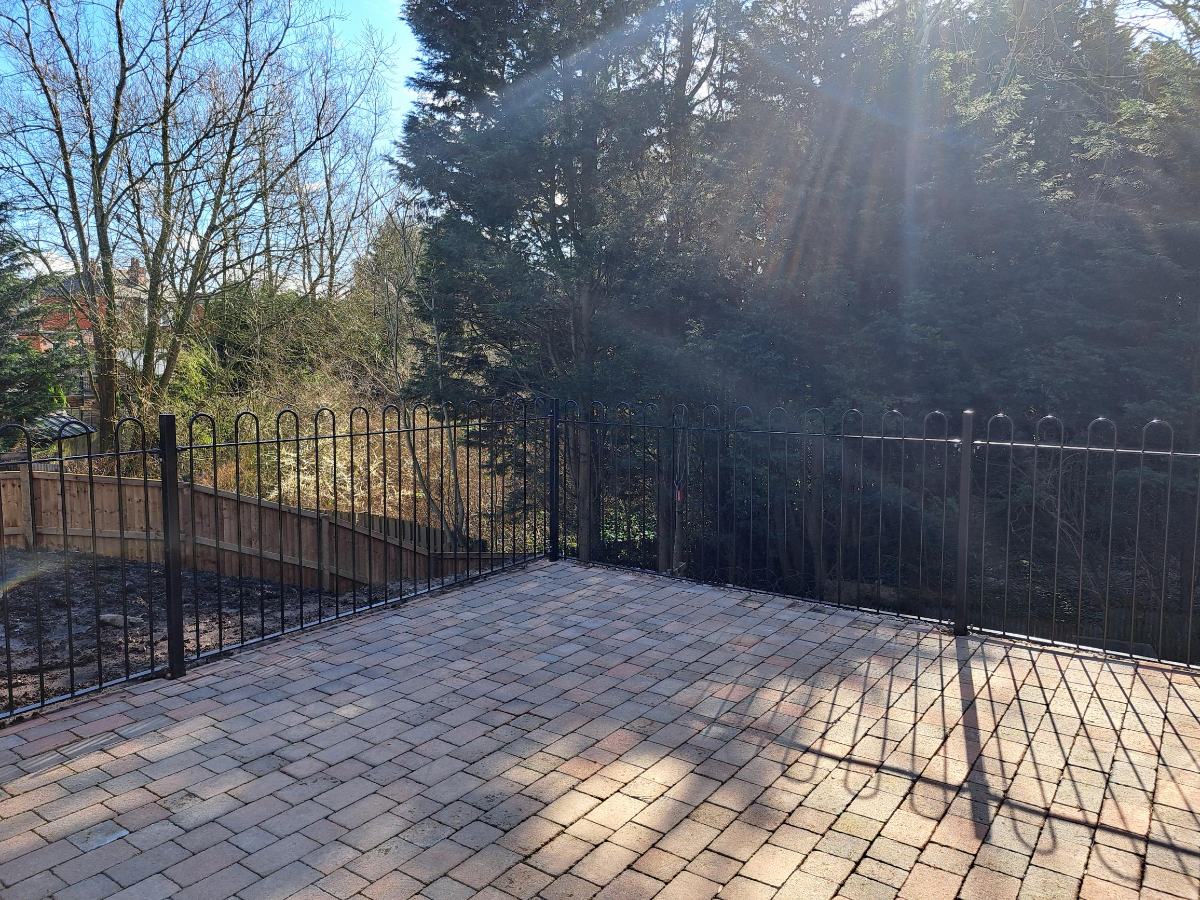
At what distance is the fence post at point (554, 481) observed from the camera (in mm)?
7500

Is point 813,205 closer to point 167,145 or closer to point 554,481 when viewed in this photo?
point 554,481

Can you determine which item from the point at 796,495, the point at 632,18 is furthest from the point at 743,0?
the point at 796,495

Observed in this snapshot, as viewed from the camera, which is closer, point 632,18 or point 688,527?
point 688,527

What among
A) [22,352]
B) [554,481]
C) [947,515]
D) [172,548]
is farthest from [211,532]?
[947,515]

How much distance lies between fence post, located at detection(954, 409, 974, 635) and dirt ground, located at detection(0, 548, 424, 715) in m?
3.96

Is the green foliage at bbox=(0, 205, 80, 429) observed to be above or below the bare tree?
below

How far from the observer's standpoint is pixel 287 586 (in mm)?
10672

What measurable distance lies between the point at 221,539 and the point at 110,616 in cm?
312

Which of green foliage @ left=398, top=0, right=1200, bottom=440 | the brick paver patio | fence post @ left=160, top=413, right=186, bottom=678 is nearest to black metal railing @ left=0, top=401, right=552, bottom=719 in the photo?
fence post @ left=160, top=413, right=186, bottom=678

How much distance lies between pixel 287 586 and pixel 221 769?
7.47 m

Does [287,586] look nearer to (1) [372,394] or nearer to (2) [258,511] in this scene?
(2) [258,511]

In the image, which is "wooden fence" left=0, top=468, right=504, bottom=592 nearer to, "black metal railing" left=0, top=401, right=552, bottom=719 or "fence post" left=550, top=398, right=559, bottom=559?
"black metal railing" left=0, top=401, right=552, bottom=719

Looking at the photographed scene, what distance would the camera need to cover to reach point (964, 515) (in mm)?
5469

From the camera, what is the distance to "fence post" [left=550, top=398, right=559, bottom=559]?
24.6 feet
